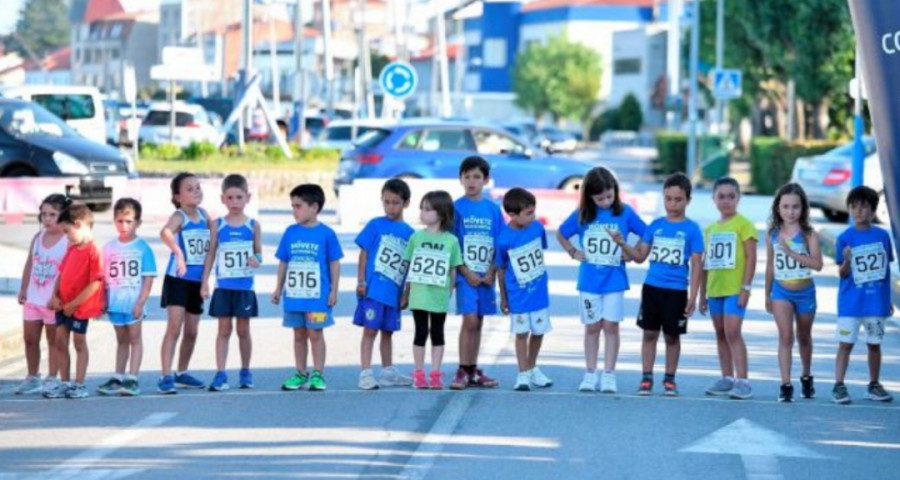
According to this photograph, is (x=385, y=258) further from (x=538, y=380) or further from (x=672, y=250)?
(x=672, y=250)

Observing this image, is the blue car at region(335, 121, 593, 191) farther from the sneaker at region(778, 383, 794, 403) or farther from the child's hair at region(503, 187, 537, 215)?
the sneaker at region(778, 383, 794, 403)

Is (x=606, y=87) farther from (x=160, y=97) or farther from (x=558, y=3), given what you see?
(x=160, y=97)

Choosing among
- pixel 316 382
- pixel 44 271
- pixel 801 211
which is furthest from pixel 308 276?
pixel 801 211

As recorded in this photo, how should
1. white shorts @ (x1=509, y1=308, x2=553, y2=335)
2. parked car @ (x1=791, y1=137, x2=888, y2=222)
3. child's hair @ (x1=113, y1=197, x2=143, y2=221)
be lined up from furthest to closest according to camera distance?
parked car @ (x1=791, y1=137, x2=888, y2=222), white shorts @ (x1=509, y1=308, x2=553, y2=335), child's hair @ (x1=113, y1=197, x2=143, y2=221)

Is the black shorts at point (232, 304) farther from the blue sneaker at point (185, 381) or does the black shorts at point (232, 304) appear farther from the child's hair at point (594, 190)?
the child's hair at point (594, 190)

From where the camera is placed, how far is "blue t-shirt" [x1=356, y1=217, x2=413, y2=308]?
12.3 m

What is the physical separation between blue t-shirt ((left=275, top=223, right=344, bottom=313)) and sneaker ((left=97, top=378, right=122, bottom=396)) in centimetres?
117

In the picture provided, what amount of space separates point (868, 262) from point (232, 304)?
4085 millimetres

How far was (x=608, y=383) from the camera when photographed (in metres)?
12.2

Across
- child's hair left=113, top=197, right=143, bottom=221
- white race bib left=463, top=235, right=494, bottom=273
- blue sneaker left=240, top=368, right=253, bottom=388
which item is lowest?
blue sneaker left=240, top=368, right=253, bottom=388

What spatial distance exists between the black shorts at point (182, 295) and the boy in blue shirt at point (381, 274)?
104 centimetres

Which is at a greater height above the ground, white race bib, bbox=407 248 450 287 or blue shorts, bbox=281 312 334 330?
white race bib, bbox=407 248 450 287

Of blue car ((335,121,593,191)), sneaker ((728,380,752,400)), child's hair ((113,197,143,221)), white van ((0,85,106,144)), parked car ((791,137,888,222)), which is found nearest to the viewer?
child's hair ((113,197,143,221))

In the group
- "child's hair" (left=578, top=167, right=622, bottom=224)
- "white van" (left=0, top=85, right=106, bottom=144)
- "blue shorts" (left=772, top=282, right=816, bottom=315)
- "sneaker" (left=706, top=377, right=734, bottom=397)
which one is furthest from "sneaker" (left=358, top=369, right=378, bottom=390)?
"white van" (left=0, top=85, right=106, bottom=144)
